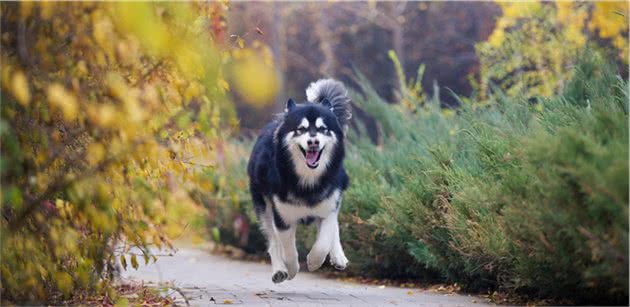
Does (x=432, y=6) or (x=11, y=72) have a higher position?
(x=432, y=6)

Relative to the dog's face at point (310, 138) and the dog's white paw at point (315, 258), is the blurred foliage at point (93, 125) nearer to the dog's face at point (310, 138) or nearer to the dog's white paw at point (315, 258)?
the dog's face at point (310, 138)

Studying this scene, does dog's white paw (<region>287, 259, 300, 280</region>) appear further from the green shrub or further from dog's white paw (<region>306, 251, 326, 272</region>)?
the green shrub

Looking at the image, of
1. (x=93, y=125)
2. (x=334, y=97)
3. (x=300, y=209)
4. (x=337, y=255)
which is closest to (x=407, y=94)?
(x=334, y=97)

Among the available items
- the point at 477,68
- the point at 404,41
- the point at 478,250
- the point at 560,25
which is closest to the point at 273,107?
the point at 404,41

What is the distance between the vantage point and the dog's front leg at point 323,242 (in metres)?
8.30

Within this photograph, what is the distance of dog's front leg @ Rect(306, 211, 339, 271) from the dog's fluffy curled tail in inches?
42.9

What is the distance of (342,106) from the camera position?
9242mm

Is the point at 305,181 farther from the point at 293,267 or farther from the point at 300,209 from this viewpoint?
the point at 293,267

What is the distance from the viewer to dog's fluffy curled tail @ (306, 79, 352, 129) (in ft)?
30.1

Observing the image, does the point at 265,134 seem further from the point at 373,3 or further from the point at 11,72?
the point at 373,3

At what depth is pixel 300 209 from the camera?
334 inches

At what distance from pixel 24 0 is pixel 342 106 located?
195 inches

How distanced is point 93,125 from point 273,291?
11.9ft

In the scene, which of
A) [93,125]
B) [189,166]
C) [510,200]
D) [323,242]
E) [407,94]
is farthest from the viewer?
[407,94]
